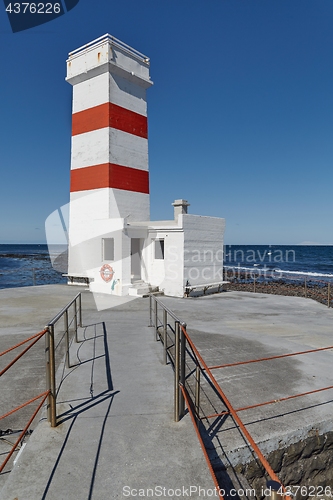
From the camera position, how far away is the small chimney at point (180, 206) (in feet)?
43.4

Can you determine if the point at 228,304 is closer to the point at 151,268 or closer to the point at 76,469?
the point at 151,268

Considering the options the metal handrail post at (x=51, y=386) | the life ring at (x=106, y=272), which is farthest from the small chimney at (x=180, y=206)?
the metal handrail post at (x=51, y=386)

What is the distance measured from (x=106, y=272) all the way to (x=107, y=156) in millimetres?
4724

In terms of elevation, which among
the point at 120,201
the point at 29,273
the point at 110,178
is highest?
the point at 110,178

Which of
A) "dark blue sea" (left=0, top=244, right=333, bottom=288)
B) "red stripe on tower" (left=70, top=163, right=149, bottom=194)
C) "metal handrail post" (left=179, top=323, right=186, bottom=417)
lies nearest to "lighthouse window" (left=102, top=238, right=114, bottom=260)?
"red stripe on tower" (left=70, top=163, right=149, bottom=194)

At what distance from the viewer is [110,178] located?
43.5 feet

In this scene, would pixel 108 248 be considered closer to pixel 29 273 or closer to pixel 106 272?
pixel 106 272

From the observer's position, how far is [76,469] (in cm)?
265

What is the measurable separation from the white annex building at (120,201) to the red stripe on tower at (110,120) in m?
0.04

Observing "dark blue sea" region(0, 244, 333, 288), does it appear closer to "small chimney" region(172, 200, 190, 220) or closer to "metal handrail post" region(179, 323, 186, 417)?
"small chimney" region(172, 200, 190, 220)

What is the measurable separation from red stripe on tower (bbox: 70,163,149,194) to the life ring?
3312 millimetres

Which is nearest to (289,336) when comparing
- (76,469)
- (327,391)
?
(327,391)

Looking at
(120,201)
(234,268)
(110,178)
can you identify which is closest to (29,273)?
(234,268)

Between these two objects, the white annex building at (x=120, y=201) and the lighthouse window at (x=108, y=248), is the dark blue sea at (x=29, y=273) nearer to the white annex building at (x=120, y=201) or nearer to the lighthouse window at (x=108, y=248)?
the lighthouse window at (x=108, y=248)
